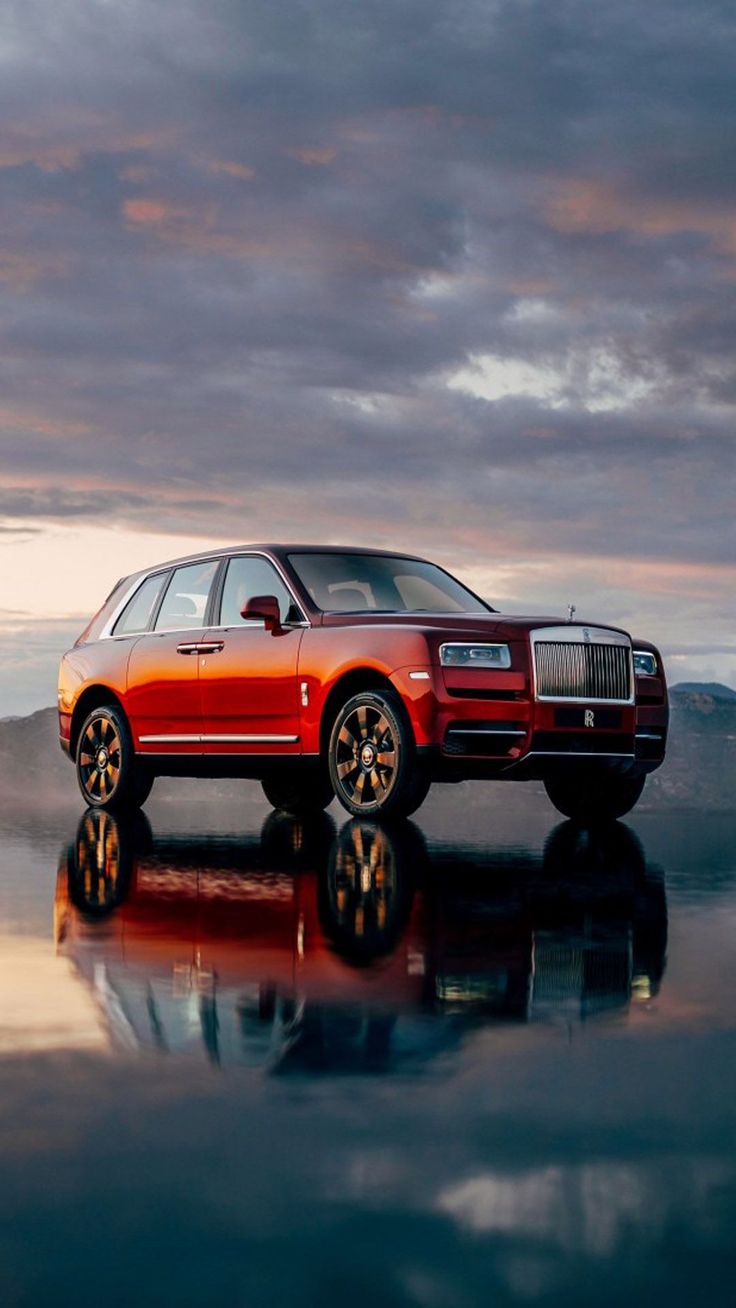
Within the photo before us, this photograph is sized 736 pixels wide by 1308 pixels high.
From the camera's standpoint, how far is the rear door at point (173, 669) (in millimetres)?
12516

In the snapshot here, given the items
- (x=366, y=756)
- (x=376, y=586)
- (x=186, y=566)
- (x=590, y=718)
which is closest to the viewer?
(x=366, y=756)

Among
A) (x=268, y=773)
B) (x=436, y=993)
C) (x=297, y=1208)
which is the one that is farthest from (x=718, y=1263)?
(x=268, y=773)

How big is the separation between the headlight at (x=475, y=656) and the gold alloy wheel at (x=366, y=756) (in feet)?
1.89

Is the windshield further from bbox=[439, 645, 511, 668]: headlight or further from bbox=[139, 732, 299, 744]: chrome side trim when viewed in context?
bbox=[439, 645, 511, 668]: headlight

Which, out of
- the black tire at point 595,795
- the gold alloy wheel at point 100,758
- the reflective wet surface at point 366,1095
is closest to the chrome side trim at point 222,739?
the gold alloy wheel at point 100,758

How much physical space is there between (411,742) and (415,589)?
2331 millimetres

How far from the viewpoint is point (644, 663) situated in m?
11.9

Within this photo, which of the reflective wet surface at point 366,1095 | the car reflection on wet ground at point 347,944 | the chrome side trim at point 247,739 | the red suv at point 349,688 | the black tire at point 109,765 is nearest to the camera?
the reflective wet surface at point 366,1095

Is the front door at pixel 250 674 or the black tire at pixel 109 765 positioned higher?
the front door at pixel 250 674

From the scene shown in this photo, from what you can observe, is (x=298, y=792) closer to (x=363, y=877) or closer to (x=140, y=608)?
(x=140, y=608)

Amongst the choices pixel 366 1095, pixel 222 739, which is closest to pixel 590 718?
pixel 222 739

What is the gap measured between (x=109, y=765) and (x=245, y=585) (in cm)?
200

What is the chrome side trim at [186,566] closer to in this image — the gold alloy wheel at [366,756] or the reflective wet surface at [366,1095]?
the gold alloy wheel at [366,756]

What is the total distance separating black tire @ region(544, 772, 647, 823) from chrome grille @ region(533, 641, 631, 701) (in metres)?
0.83
